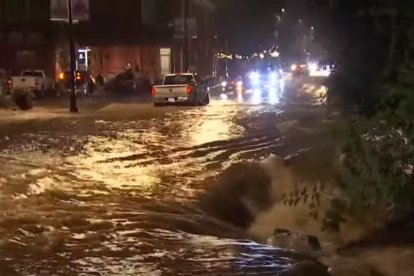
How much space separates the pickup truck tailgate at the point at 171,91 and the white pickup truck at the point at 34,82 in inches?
354

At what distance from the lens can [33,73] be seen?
162 ft

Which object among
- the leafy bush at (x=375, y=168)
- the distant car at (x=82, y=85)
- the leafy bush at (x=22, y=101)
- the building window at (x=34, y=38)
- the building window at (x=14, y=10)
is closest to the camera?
the leafy bush at (x=375, y=168)

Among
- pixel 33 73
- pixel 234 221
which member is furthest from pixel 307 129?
pixel 33 73

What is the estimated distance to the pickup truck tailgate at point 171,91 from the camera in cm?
3828

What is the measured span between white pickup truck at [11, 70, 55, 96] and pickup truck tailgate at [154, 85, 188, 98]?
898 cm

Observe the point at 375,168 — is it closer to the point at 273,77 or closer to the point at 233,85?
the point at 233,85

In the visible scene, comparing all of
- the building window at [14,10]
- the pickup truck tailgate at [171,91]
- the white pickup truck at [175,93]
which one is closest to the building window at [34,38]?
the building window at [14,10]

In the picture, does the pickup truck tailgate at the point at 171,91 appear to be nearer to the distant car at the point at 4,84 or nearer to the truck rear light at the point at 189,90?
the truck rear light at the point at 189,90

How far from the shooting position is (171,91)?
38.3m

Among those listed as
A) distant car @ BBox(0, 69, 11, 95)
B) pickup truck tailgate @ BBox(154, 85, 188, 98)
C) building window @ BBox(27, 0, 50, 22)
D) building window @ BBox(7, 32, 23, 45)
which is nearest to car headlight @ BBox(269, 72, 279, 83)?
building window @ BBox(27, 0, 50, 22)

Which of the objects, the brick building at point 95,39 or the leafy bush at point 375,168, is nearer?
Answer: the leafy bush at point 375,168

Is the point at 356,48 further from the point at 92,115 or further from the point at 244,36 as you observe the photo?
the point at 244,36

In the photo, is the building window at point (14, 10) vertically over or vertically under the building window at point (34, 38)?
over

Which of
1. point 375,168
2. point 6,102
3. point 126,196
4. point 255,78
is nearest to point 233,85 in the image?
point 255,78
